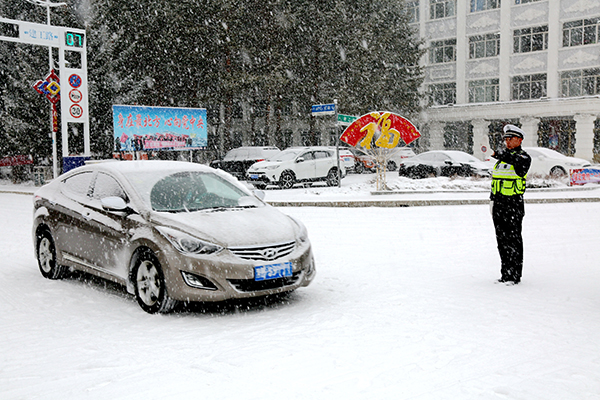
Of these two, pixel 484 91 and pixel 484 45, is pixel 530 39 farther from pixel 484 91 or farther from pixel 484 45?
pixel 484 91

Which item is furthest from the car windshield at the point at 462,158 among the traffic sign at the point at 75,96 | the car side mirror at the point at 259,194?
the car side mirror at the point at 259,194

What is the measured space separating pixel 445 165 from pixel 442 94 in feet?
87.8

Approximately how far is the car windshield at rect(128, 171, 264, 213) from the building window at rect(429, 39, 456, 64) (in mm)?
46758

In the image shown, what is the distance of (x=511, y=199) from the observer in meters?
7.36

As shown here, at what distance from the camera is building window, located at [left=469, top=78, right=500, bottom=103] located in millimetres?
47969

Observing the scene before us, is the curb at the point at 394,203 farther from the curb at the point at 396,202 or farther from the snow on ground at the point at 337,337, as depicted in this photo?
the snow on ground at the point at 337,337

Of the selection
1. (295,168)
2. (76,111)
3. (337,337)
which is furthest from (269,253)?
(76,111)

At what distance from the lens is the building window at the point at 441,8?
50.9m

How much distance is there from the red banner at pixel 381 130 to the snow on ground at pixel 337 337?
11.4m

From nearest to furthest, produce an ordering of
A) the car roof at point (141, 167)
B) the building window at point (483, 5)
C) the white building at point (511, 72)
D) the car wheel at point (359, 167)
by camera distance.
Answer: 1. the car roof at point (141, 167)
2. the car wheel at point (359, 167)
3. the white building at point (511, 72)
4. the building window at point (483, 5)

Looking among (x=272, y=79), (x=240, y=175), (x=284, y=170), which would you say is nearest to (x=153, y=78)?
(x=272, y=79)

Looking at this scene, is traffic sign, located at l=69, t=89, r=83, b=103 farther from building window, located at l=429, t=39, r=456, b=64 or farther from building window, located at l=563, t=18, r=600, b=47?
building window, located at l=429, t=39, r=456, b=64

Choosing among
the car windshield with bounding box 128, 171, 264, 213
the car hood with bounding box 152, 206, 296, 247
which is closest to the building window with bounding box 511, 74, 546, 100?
the car windshield with bounding box 128, 171, 264, 213

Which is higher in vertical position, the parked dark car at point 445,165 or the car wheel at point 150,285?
the parked dark car at point 445,165
